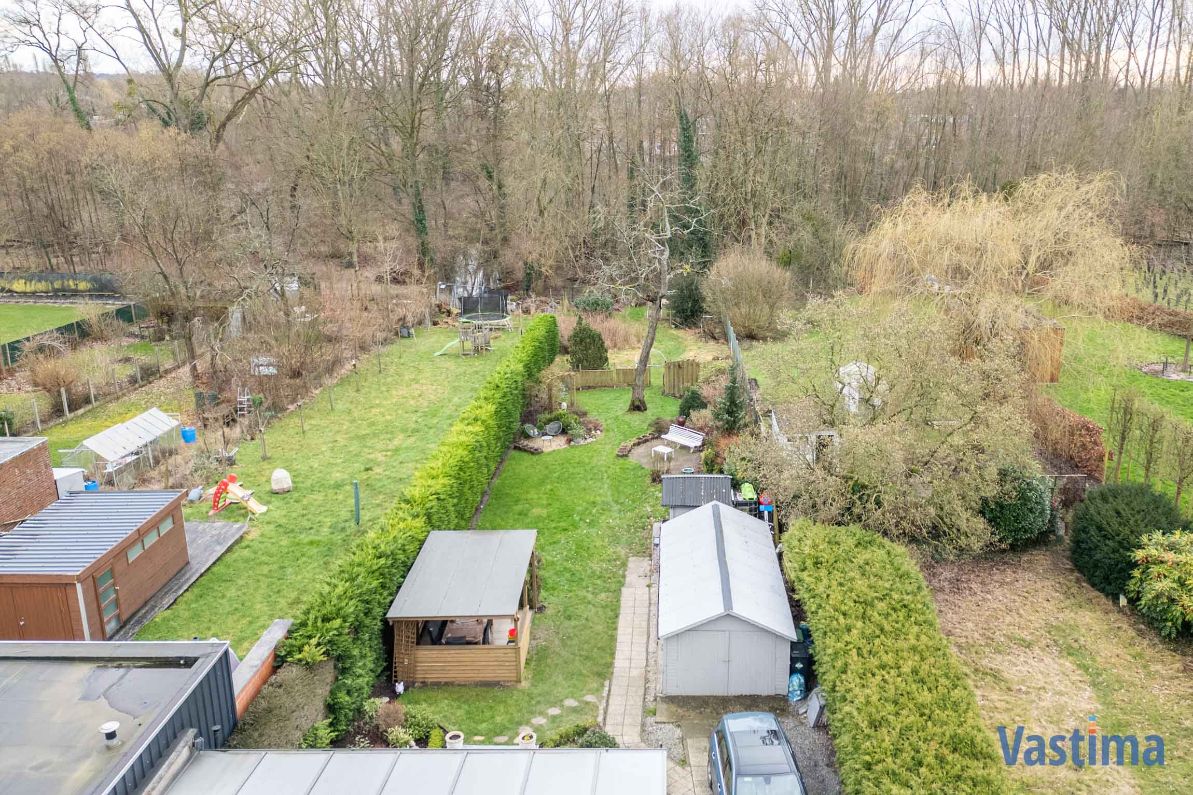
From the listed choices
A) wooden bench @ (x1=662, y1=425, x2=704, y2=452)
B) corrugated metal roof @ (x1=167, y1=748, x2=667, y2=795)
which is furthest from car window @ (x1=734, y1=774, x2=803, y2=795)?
wooden bench @ (x1=662, y1=425, x2=704, y2=452)

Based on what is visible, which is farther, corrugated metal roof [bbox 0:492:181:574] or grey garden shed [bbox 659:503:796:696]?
corrugated metal roof [bbox 0:492:181:574]

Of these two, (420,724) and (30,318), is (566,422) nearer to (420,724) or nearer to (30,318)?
(420,724)

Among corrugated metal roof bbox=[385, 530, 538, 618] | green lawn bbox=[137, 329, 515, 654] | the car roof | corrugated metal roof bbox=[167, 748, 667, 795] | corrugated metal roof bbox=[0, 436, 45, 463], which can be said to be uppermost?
corrugated metal roof bbox=[0, 436, 45, 463]

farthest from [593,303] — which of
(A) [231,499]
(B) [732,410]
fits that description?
(A) [231,499]

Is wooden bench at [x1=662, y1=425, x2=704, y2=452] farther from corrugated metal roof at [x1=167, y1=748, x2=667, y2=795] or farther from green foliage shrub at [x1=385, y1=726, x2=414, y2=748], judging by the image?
corrugated metal roof at [x1=167, y1=748, x2=667, y2=795]

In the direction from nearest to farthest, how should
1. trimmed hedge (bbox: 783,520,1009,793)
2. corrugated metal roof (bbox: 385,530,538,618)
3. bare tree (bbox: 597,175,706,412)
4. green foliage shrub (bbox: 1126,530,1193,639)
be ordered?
trimmed hedge (bbox: 783,520,1009,793), corrugated metal roof (bbox: 385,530,538,618), green foliage shrub (bbox: 1126,530,1193,639), bare tree (bbox: 597,175,706,412)

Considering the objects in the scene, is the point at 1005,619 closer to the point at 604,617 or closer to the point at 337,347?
the point at 604,617

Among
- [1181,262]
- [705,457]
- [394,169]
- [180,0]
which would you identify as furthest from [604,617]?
[180,0]
